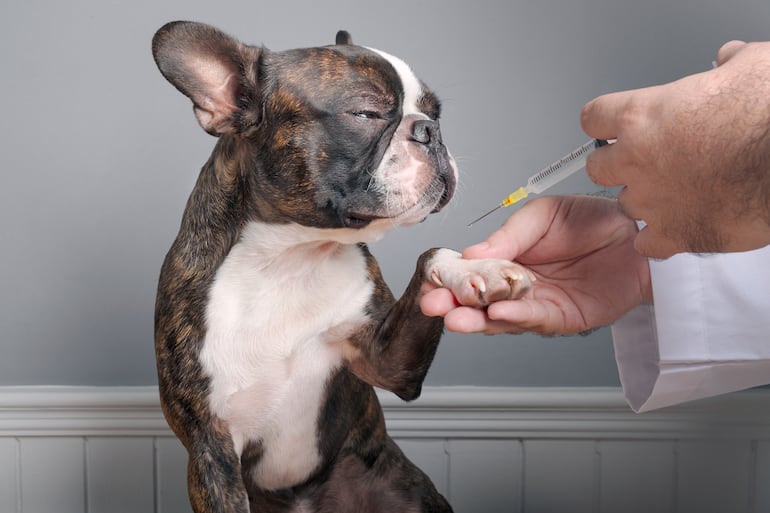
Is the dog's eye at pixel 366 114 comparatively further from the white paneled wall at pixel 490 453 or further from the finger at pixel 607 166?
the white paneled wall at pixel 490 453

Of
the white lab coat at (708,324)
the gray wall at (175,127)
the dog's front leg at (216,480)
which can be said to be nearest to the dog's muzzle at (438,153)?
the white lab coat at (708,324)

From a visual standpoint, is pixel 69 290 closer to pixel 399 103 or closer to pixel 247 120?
pixel 247 120

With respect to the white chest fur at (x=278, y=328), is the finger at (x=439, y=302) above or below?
above

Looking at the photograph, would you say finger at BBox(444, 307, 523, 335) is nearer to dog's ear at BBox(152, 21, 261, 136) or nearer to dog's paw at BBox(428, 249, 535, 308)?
dog's paw at BBox(428, 249, 535, 308)

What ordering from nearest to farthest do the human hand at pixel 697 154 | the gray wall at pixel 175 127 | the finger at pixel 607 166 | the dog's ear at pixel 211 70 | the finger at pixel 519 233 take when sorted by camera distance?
the human hand at pixel 697 154 → the finger at pixel 607 166 → the finger at pixel 519 233 → the dog's ear at pixel 211 70 → the gray wall at pixel 175 127

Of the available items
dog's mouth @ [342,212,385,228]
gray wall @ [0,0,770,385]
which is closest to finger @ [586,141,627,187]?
dog's mouth @ [342,212,385,228]

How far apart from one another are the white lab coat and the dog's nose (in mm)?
410

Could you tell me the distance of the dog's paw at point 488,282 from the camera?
1163mm

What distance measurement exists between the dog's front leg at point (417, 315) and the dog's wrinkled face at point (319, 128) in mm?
122

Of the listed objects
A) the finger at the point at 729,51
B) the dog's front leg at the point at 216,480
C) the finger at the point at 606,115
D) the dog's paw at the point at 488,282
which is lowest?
the dog's front leg at the point at 216,480

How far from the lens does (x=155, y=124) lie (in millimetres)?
2098

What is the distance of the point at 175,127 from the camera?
2100mm

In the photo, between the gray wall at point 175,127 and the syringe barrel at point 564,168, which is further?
the gray wall at point 175,127

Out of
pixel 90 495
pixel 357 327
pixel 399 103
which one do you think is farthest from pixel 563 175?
pixel 90 495
